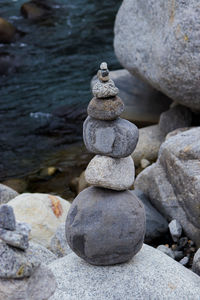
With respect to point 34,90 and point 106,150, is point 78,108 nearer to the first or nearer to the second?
point 34,90

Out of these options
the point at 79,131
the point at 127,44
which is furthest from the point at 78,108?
the point at 127,44

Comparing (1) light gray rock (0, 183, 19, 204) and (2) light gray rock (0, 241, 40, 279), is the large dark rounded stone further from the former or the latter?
(1) light gray rock (0, 183, 19, 204)

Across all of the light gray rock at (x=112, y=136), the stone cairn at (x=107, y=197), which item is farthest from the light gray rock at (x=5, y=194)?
the light gray rock at (x=112, y=136)

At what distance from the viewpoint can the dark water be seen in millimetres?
9039

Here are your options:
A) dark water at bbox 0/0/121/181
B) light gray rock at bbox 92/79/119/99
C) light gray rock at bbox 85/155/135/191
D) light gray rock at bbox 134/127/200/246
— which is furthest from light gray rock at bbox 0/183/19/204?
light gray rock at bbox 92/79/119/99

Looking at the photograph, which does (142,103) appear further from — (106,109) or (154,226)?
(106,109)

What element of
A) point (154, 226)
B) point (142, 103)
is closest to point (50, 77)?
point (142, 103)

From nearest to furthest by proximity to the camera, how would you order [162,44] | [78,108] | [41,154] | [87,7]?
[162,44]
[41,154]
[78,108]
[87,7]

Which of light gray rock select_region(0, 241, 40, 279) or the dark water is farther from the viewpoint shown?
the dark water

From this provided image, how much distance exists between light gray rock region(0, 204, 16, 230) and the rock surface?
2.58 meters

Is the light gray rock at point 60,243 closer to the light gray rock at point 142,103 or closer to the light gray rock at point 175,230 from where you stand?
the light gray rock at point 175,230

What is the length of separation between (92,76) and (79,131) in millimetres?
1912

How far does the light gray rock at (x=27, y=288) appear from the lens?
3.09 metres

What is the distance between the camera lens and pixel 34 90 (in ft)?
34.9
